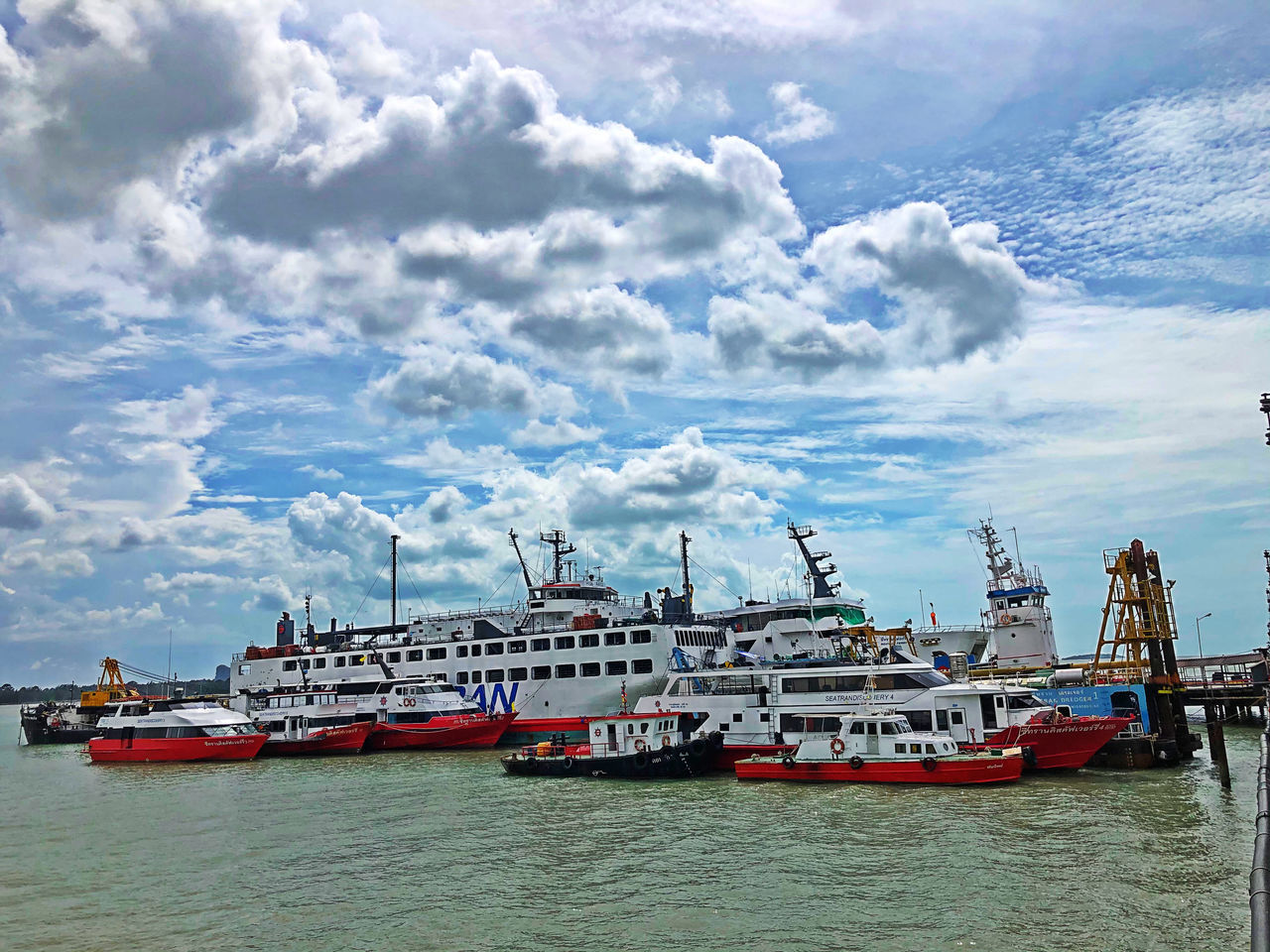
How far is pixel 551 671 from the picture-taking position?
5106 cm

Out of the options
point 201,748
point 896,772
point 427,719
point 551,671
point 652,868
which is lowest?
point 652,868

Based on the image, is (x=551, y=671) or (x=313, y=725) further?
(x=551, y=671)

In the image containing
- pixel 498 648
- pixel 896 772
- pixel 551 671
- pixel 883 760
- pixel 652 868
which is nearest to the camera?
pixel 652 868

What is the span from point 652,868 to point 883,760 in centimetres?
1216

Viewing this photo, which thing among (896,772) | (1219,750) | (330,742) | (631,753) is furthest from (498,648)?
(1219,750)

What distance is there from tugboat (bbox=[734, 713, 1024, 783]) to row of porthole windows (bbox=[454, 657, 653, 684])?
17.3m

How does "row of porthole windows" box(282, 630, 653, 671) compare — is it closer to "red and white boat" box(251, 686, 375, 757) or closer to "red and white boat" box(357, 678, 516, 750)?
"red and white boat" box(357, 678, 516, 750)

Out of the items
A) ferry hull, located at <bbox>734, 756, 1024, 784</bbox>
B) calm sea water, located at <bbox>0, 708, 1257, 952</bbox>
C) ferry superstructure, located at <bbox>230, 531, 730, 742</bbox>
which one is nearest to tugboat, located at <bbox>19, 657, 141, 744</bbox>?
ferry superstructure, located at <bbox>230, 531, 730, 742</bbox>

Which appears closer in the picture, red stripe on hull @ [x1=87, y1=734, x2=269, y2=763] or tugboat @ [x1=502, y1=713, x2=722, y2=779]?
tugboat @ [x1=502, y1=713, x2=722, y2=779]

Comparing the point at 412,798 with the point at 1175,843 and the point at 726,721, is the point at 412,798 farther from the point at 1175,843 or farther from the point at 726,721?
the point at 1175,843

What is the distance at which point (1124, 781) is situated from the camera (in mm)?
29047

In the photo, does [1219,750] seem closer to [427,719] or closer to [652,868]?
[652,868]

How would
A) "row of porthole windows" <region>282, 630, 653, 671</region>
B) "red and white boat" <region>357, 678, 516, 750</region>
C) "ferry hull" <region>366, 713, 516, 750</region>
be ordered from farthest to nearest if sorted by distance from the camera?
"row of porthole windows" <region>282, 630, 653, 671</region> < "red and white boat" <region>357, 678, 516, 750</region> < "ferry hull" <region>366, 713, 516, 750</region>

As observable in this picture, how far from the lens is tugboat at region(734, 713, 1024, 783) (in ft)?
92.9
